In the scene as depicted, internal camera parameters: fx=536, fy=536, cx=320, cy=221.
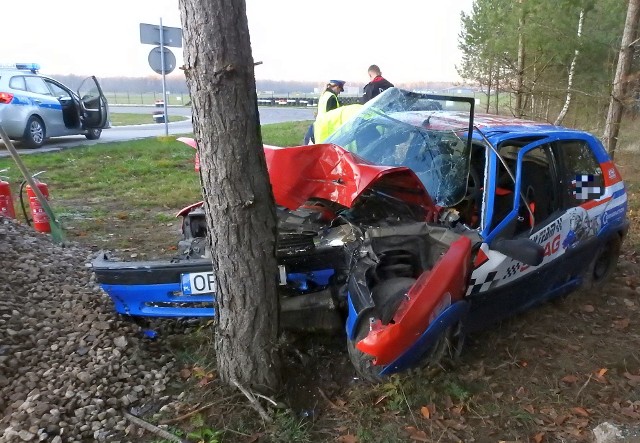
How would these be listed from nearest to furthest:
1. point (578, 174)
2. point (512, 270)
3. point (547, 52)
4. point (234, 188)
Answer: point (234, 188) → point (512, 270) → point (578, 174) → point (547, 52)

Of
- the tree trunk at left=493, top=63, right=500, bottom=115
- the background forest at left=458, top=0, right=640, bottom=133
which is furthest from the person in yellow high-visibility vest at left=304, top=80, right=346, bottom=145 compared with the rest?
the tree trunk at left=493, top=63, right=500, bottom=115

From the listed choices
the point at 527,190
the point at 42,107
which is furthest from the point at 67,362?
the point at 42,107

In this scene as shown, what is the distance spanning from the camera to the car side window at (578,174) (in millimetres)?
4281

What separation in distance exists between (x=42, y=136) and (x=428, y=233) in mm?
11876

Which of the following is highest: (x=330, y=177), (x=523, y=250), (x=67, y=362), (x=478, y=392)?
(x=330, y=177)

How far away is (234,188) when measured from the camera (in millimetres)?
2697

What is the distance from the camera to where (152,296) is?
11.1 ft

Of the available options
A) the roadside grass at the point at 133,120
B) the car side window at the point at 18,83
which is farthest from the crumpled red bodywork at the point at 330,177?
the roadside grass at the point at 133,120

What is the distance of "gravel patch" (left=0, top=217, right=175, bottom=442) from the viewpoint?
9.07ft

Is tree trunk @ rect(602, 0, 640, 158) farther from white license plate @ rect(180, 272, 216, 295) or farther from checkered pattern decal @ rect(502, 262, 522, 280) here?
white license plate @ rect(180, 272, 216, 295)

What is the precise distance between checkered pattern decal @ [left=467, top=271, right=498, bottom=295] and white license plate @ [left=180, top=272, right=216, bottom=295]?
1628mm

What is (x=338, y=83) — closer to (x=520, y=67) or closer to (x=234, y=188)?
(x=234, y=188)

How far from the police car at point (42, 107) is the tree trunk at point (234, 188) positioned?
1021 cm

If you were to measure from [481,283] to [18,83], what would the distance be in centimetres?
1233
